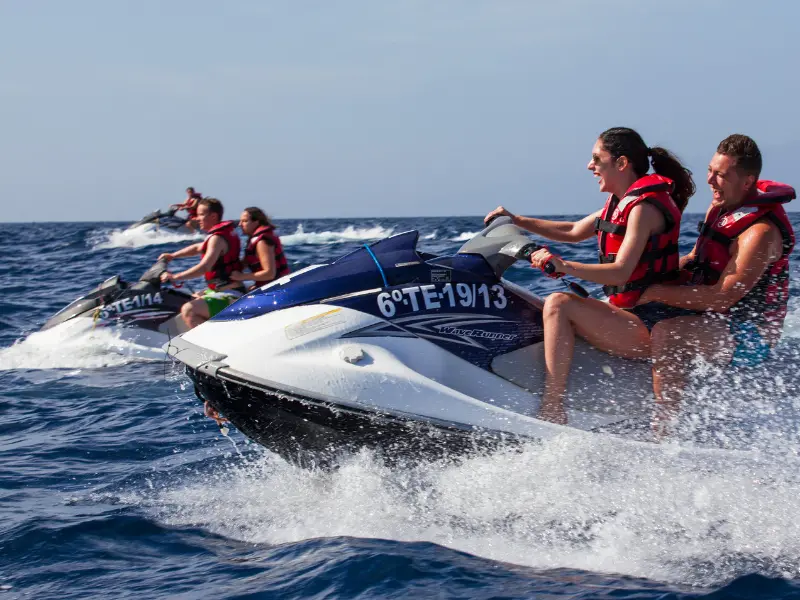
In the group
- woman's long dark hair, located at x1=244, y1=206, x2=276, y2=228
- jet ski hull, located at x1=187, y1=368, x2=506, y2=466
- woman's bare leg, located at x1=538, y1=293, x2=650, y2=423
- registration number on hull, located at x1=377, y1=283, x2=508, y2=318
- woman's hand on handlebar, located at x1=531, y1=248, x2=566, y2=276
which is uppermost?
woman's long dark hair, located at x1=244, y1=206, x2=276, y2=228

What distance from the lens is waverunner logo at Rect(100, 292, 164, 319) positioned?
8773 millimetres

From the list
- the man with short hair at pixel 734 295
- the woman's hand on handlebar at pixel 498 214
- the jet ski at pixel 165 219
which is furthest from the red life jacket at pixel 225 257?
the jet ski at pixel 165 219

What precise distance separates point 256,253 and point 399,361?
4.67 metres

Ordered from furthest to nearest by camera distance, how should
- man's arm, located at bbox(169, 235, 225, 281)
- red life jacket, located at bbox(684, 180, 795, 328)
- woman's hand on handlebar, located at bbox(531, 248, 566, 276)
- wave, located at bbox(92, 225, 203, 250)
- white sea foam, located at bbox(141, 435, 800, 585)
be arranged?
1. wave, located at bbox(92, 225, 203, 250)
2. man's arm, located at bbox(169, 235, 225, 281)
3. red life jacket, located at bbox(684, 180, 795, 328)
4. woman's hand on handlebar, located at bbox(531, 248, 566, 276)
5. white sea foam, located at bbox(141, 435, 800, 585)

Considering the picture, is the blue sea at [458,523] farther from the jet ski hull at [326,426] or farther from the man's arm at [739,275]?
the man's arm at [739,275]

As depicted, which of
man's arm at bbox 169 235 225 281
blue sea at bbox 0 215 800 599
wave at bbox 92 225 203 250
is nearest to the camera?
blue sea at bbox 0 215 800 599

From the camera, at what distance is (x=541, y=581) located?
10.7 feet

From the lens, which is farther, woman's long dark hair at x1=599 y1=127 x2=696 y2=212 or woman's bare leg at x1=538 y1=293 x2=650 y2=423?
woman's long dark hair at x1=599 y1=127 x2=696 y2=212

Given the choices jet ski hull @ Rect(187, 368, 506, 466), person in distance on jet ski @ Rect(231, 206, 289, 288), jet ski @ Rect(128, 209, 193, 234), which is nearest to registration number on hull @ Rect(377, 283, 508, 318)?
jet ski hull @ Rect(187, 368, 506, 466)

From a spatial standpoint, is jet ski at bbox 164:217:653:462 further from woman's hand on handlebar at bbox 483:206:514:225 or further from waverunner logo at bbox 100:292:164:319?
waverunner logo at bbox 100:292:164:319

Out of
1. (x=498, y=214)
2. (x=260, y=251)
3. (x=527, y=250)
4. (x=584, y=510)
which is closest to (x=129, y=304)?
(x=260, y=251)

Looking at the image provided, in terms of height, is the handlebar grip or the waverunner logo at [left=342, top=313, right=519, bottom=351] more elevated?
the handlebar grip

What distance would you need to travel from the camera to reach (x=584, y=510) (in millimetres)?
3691

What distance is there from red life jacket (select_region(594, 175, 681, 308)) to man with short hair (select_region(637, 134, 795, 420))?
60mm
